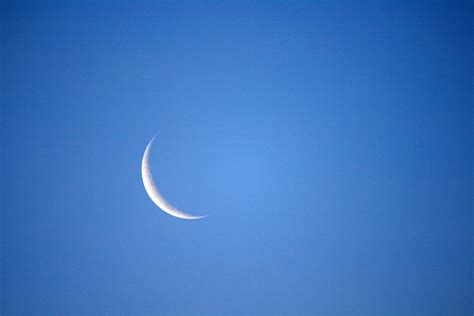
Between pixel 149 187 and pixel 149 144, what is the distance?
561mm

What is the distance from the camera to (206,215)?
326 centimetres

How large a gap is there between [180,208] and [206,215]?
35 cm

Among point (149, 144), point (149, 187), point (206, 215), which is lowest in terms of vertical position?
point (206, 215)

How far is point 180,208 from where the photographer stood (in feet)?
10.6

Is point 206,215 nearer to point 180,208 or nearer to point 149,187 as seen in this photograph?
point 180,208

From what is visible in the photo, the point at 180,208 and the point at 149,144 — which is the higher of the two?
the point at 149,144

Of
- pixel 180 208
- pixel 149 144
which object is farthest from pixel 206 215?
pixel 149 144

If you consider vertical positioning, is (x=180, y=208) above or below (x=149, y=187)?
below

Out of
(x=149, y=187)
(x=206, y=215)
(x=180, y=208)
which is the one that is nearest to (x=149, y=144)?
(x=149, y=187)

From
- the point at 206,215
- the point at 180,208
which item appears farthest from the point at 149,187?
the point at 206,215

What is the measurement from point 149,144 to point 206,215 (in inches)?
47.0

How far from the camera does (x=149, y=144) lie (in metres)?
Answer: 3.24

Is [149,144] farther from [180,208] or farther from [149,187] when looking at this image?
[180,208]

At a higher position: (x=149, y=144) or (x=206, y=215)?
(x=149, y=144)
